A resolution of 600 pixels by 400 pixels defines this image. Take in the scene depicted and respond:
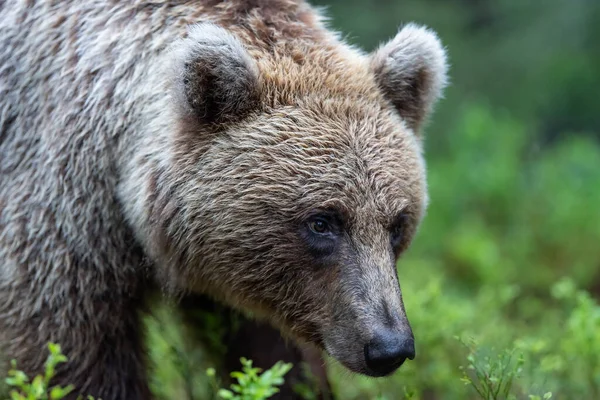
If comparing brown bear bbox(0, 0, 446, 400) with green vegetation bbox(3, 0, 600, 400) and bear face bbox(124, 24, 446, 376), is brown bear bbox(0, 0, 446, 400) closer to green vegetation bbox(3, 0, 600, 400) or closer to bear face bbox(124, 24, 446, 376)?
bear face bbox(124, 24, 446, 376)

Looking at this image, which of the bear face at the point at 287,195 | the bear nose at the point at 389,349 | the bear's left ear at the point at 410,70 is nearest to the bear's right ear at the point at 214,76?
the bear face at the point at 287,195

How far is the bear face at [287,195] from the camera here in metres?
4.39

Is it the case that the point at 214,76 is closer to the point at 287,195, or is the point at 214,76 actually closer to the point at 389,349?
the point at 287,195

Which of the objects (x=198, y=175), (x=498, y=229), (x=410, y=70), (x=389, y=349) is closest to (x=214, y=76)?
(x=198, y=175)

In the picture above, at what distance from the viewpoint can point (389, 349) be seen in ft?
13.7

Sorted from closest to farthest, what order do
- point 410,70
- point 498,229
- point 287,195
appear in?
point 287,195
point 410,70
point 498,229

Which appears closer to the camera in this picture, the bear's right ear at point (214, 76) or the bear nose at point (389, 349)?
the bear nose at point (389, 349)

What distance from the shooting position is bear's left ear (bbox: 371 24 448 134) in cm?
499

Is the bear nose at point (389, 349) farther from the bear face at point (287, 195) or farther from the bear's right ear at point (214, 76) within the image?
the bear's right ear at point (214, 76)

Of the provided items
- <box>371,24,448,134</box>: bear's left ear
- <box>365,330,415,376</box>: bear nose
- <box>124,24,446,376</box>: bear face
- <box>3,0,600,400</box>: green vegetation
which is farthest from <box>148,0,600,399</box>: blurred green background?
<box>371,24,448,134</box>: bear's left ear

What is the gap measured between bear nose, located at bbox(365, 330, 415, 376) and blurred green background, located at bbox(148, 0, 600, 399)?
174 millimetres

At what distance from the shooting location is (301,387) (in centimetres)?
533

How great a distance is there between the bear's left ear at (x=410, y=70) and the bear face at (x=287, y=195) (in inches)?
7.5

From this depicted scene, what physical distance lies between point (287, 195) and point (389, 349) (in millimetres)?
845
